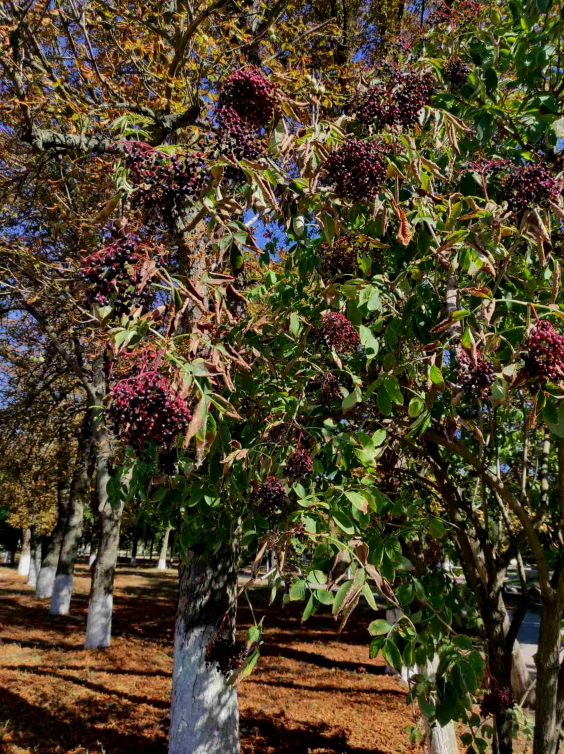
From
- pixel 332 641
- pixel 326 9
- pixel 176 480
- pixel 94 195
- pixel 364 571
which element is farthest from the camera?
pixel 332 641

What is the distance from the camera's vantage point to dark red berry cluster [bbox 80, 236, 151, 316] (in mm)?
2158

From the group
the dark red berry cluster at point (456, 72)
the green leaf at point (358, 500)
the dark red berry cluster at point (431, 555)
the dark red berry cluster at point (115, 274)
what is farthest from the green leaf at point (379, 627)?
the dark red berry cluster at point (456, 72)

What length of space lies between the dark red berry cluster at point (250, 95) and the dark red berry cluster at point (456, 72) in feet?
5.55

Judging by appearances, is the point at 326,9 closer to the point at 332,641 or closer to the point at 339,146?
the point at 339,146

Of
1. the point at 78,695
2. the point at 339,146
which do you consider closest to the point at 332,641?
the point at 78,695

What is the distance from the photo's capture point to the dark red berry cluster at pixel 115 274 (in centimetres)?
216

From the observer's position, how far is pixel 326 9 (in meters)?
11.1

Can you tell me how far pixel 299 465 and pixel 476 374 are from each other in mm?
1226

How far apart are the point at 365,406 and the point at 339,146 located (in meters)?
1.90

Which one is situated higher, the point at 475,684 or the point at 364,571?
the point at 364,571

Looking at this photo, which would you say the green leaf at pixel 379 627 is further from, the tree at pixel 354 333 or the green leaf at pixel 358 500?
the green leaf at pixel 358 500

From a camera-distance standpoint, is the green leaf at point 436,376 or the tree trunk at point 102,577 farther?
the tree trunk at point 102,577

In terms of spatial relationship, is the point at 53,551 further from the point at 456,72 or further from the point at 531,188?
the point at 531,188

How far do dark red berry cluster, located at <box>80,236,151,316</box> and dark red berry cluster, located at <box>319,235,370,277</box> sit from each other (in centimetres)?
158
